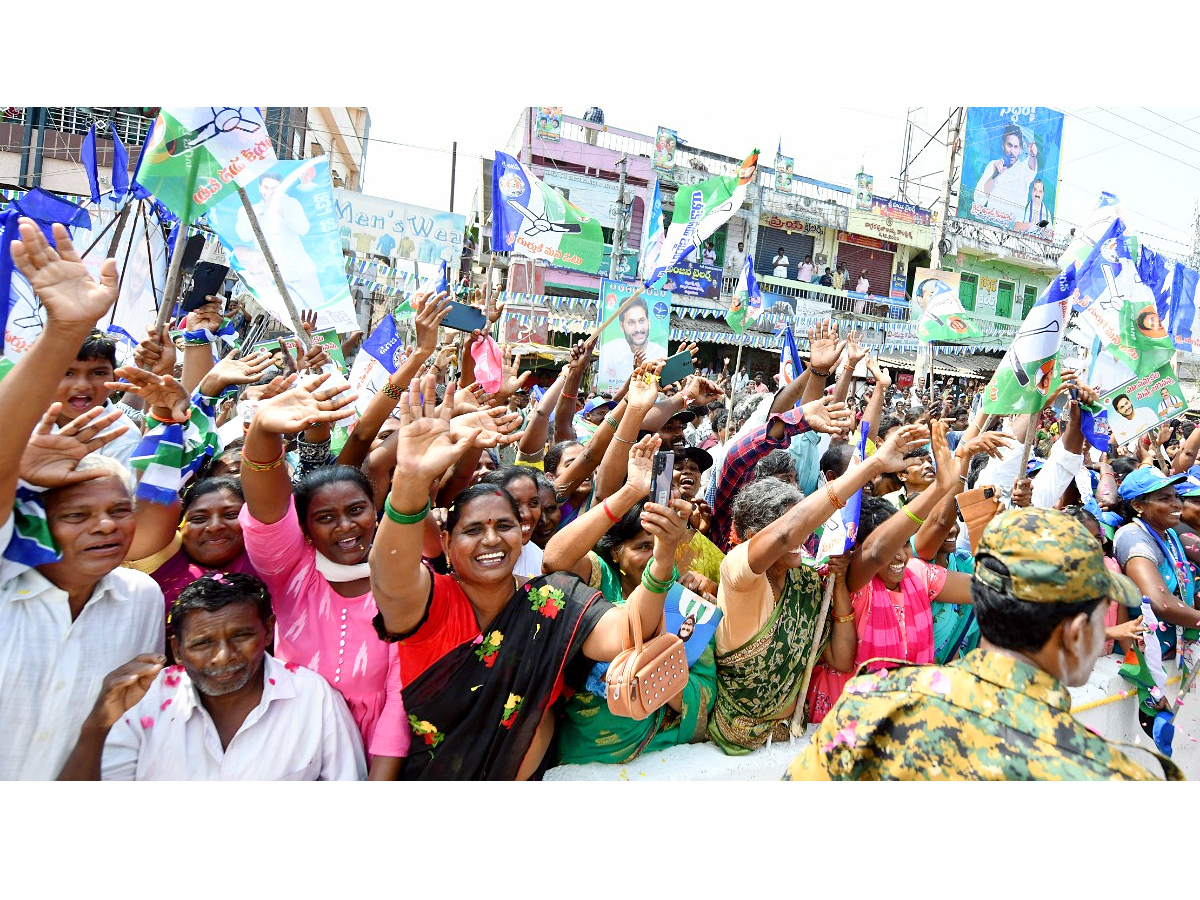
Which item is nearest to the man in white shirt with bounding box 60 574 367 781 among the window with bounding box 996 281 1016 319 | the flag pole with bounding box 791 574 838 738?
the flag pole with bounding box 791 574 838 738

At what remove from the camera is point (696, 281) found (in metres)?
21.4

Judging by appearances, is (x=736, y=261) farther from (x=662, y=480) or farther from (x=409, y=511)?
(x=409, y=511)

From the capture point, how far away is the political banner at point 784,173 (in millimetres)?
23016

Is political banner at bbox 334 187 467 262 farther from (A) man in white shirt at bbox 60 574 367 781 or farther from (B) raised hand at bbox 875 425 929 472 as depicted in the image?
(A) man in white shirt at bbox 60 574 367 781

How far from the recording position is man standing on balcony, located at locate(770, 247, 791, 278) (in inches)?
894

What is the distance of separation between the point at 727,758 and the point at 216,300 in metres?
3.60

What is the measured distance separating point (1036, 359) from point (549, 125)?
18499 millimetres

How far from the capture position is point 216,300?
416 cm

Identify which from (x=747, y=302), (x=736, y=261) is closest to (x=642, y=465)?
(x=747, y=302)

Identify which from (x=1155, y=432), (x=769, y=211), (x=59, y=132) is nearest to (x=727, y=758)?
(x=1155, y=432)

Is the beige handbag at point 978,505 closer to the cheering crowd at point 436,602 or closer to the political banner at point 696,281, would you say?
the cheering crowd at point 436,602

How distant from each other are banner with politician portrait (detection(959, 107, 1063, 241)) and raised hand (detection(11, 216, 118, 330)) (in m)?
26.7

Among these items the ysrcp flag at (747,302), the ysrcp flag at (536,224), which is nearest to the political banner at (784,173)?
the ysrcp flag at (747,302)

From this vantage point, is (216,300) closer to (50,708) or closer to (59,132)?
(50,708)
